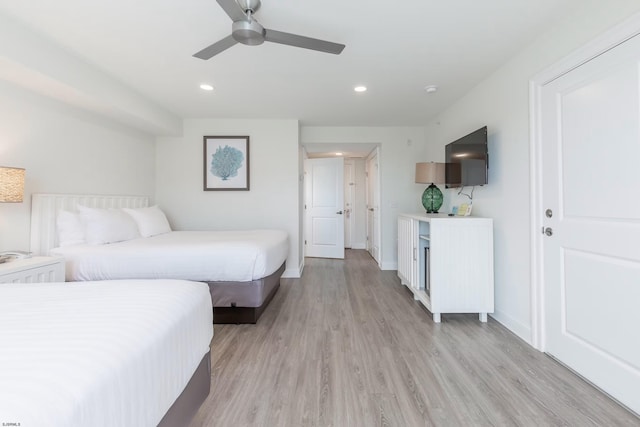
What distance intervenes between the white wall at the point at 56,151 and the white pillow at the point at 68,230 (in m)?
0.21

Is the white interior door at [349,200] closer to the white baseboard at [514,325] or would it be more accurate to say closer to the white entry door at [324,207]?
the white entry door at [324,207]

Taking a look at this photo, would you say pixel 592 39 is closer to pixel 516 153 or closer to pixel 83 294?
pixel 516 153

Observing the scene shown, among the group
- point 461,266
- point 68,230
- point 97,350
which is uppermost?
point 68,230

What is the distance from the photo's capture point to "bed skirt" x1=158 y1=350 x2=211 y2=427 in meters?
0.94

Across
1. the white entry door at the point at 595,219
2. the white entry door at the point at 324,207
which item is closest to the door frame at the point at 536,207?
the white entry door at the point at 595,219

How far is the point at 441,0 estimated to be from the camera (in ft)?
5.65

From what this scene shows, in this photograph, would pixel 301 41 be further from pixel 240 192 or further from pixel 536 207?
pixel 240 192

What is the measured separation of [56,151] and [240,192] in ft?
6.68

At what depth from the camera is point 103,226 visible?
2.71m

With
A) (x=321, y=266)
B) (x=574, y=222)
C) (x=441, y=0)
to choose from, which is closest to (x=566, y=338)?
(x=574, y=222)

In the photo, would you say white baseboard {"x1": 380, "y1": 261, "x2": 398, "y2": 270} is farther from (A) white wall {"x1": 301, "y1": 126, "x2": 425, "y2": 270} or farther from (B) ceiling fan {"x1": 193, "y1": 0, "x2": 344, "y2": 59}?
(B) ceiling fan {"x1": 193, "y1": 0, "x2": 344, "y2": 59}

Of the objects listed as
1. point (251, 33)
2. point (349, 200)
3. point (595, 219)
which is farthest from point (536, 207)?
point (349, 200)

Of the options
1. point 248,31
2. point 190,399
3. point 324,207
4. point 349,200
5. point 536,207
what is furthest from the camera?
point 349,200

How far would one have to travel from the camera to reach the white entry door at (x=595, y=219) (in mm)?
1490
